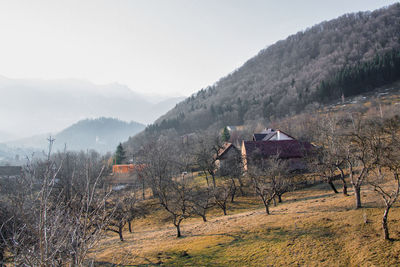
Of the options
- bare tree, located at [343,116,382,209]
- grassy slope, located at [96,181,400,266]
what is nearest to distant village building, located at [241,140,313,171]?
bare tree, located at [343,116,382,209]

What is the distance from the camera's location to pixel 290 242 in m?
15.2

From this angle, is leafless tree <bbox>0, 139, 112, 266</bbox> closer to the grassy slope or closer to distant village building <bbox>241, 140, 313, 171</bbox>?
the grassy slope

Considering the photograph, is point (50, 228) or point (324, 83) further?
point (324, 83)

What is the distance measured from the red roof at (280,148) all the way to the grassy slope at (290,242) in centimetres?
2173

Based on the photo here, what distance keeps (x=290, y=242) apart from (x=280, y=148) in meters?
31.7

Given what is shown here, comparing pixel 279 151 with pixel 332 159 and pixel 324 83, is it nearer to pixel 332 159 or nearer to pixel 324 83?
pixel 332 159

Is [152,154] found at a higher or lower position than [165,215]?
higher

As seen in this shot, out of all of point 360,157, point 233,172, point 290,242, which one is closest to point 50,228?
point 290,242

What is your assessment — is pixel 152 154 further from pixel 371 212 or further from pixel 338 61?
pixel 338 61

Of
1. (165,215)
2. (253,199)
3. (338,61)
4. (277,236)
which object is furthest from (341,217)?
(338,61)

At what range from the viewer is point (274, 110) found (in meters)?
125

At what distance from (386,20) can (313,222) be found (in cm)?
24369

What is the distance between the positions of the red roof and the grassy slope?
2173cm

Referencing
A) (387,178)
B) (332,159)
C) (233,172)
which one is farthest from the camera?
(233,172)
